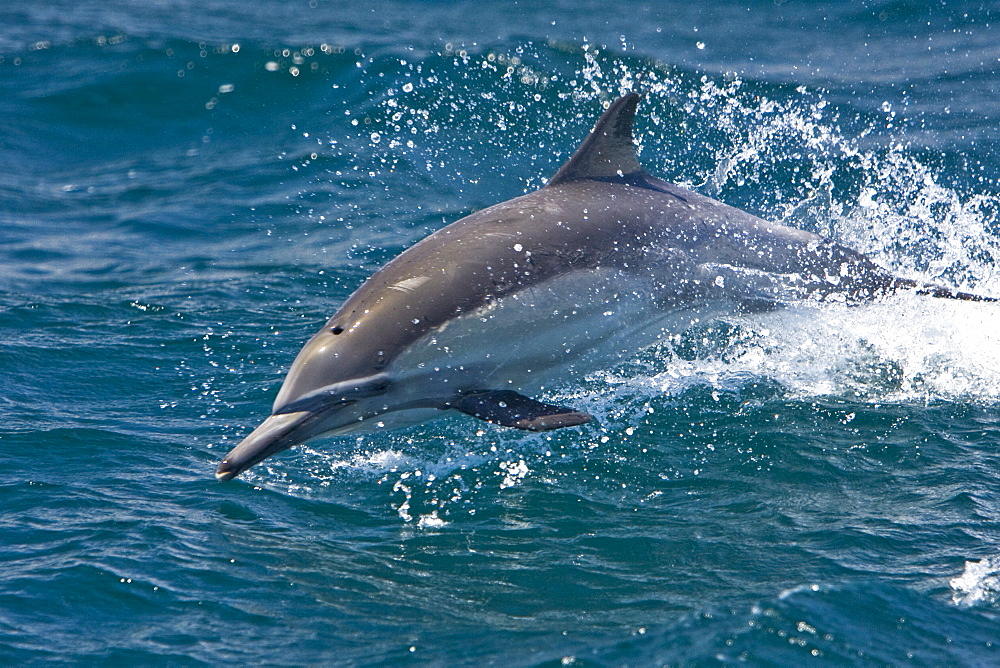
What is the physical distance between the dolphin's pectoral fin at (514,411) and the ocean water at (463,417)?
0.55 metres

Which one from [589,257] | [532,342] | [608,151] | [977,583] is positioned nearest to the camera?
[977,583]

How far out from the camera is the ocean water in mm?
4781

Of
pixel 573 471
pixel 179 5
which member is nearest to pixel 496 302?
pixel 573 471

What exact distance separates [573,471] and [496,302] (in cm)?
110

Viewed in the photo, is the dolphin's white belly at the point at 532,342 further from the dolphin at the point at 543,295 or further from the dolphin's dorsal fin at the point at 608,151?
the dolphin's dorsal fin at the point at 608,151

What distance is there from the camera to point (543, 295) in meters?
6.15

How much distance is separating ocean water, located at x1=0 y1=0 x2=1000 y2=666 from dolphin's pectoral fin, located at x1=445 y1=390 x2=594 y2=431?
21.7 inches

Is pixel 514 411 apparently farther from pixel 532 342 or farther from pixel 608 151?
pixel 608 151

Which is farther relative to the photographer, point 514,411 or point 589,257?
point 589,257

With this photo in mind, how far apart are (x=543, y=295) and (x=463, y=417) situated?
3.89ft

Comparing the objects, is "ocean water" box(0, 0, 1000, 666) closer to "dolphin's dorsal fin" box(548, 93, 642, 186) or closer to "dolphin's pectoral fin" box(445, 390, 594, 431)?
"dolphin's pectoral fin" box(445, 390, 594, 431)

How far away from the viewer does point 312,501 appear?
5980mm

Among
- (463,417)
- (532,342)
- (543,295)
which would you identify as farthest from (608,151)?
(463,417)

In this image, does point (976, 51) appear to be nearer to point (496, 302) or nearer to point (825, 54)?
point (825, 54)
